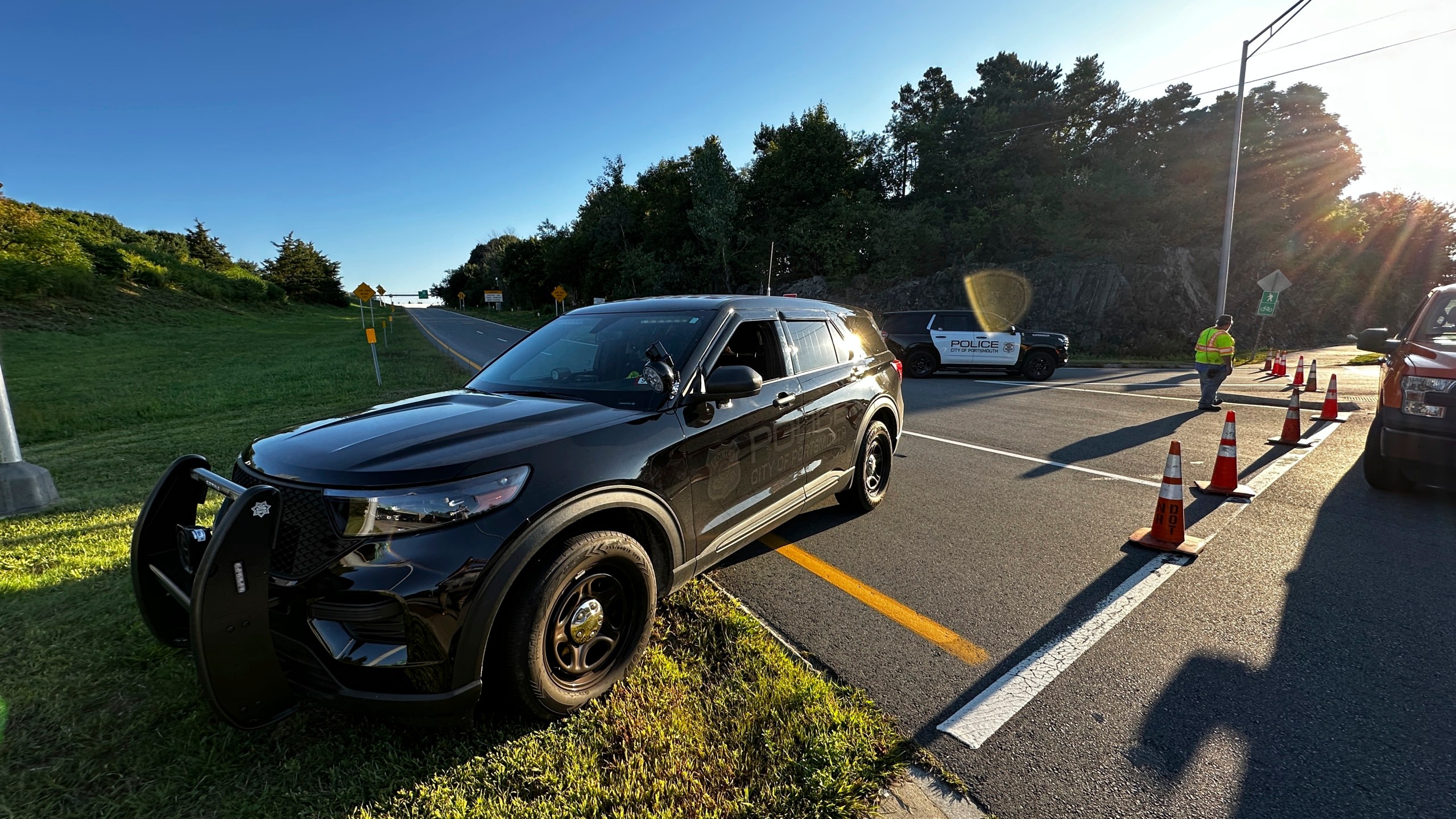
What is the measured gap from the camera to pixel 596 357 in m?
3.60

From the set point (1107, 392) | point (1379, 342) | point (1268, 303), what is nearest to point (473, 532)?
point (1379, 342)

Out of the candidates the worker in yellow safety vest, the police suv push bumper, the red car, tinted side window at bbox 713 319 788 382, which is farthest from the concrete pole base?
the worker in yellow safety vest

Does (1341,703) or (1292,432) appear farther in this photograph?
(1292,432)

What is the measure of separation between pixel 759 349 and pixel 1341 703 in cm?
313

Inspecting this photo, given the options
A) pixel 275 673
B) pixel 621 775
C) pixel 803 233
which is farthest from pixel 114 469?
pixel 803 233

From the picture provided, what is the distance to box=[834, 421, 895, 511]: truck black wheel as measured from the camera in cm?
477

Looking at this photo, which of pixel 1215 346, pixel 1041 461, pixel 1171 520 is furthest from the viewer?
pixel 1215 346

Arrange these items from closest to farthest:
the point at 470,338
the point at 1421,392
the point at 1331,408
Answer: the point at 1421,392 < the point at 1331,408 < the point at 470,338

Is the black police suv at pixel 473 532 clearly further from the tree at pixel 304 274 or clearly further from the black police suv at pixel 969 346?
the tree at pixel 304 274

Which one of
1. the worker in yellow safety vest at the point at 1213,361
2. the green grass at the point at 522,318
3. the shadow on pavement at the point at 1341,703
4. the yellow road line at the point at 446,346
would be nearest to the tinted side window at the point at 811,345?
the shadow on pavement at the point at 1341,703

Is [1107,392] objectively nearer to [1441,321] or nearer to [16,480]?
[1441,321]

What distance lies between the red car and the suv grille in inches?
275

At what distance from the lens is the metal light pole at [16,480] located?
4.90 metres

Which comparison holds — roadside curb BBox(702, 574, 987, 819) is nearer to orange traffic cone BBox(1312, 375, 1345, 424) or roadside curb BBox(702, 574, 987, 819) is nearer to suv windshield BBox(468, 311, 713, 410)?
suv windshield BBox(468, 311, 713, 410)
